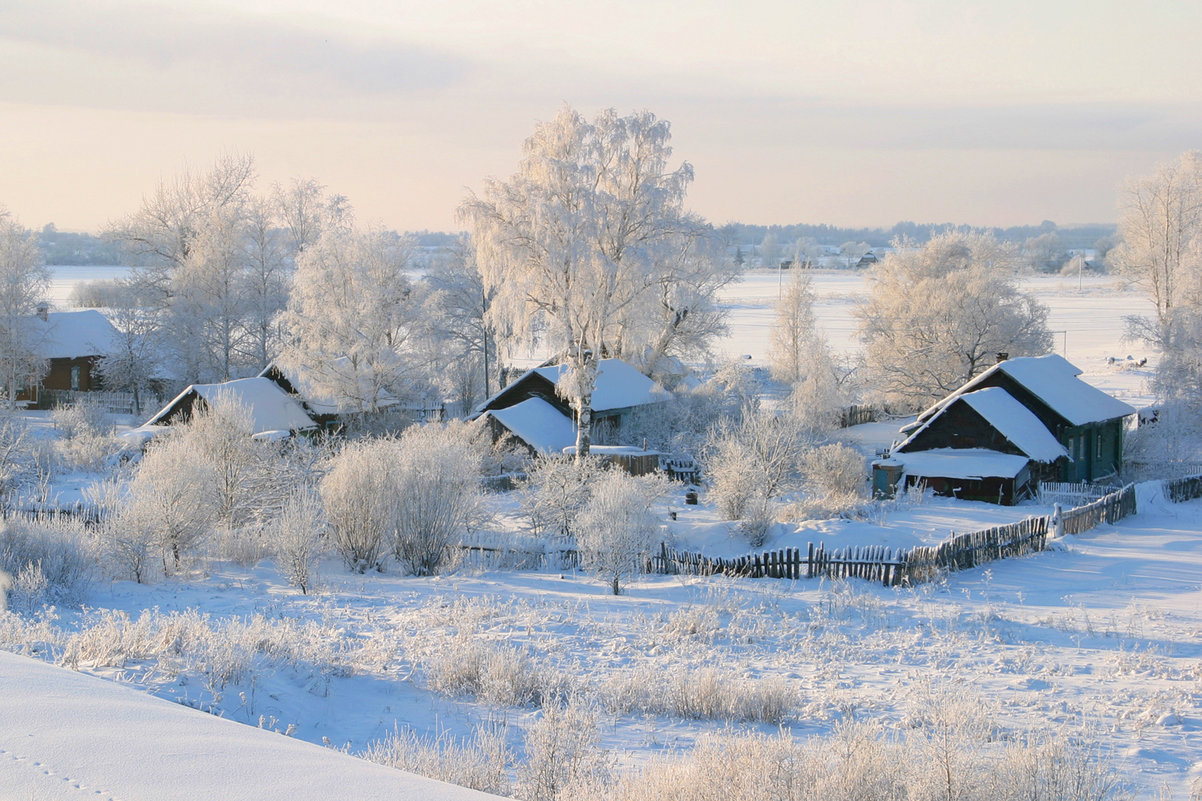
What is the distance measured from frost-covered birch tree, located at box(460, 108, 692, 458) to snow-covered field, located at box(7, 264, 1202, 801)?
12.4m

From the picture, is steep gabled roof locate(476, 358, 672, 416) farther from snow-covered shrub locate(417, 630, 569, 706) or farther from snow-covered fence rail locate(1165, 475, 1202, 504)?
snow-covered shrub locate(417, 630, 569, 706)

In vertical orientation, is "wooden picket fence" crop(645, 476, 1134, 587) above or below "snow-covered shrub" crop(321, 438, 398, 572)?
below

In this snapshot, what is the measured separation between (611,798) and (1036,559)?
15862mm

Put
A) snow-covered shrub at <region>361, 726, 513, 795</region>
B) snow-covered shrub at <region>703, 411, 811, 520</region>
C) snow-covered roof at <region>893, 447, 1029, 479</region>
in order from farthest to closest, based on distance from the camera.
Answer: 1. snow-covered roof at <region>893, 447, 1029, 479</region>
2. snow-covered shrub at <region>703, 411, 811, 520</region>
3. snow-covered shrub at <region>361, 726, 513, 795</region>

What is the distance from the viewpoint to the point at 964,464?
2917 centimetres

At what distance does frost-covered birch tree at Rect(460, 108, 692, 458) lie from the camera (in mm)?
27641

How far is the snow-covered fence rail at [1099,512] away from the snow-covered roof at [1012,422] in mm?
3581

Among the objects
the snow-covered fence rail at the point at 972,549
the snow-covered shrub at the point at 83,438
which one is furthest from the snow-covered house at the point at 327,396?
the snow-covered fence rail at the point at 972,549

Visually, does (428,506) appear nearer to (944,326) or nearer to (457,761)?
(457,761)

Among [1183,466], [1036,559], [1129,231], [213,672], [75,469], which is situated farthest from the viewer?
[1129,231]

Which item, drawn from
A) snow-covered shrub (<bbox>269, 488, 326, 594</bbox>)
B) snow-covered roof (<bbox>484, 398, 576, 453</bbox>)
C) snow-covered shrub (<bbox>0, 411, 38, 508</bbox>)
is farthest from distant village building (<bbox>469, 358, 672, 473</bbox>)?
snow-covered shrub (<bbox>269, 488, 326, 594</bbox>)

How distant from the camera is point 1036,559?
1884 cm

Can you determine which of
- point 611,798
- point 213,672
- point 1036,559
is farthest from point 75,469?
point 611,798

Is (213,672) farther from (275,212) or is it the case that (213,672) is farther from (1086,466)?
(275,212)
